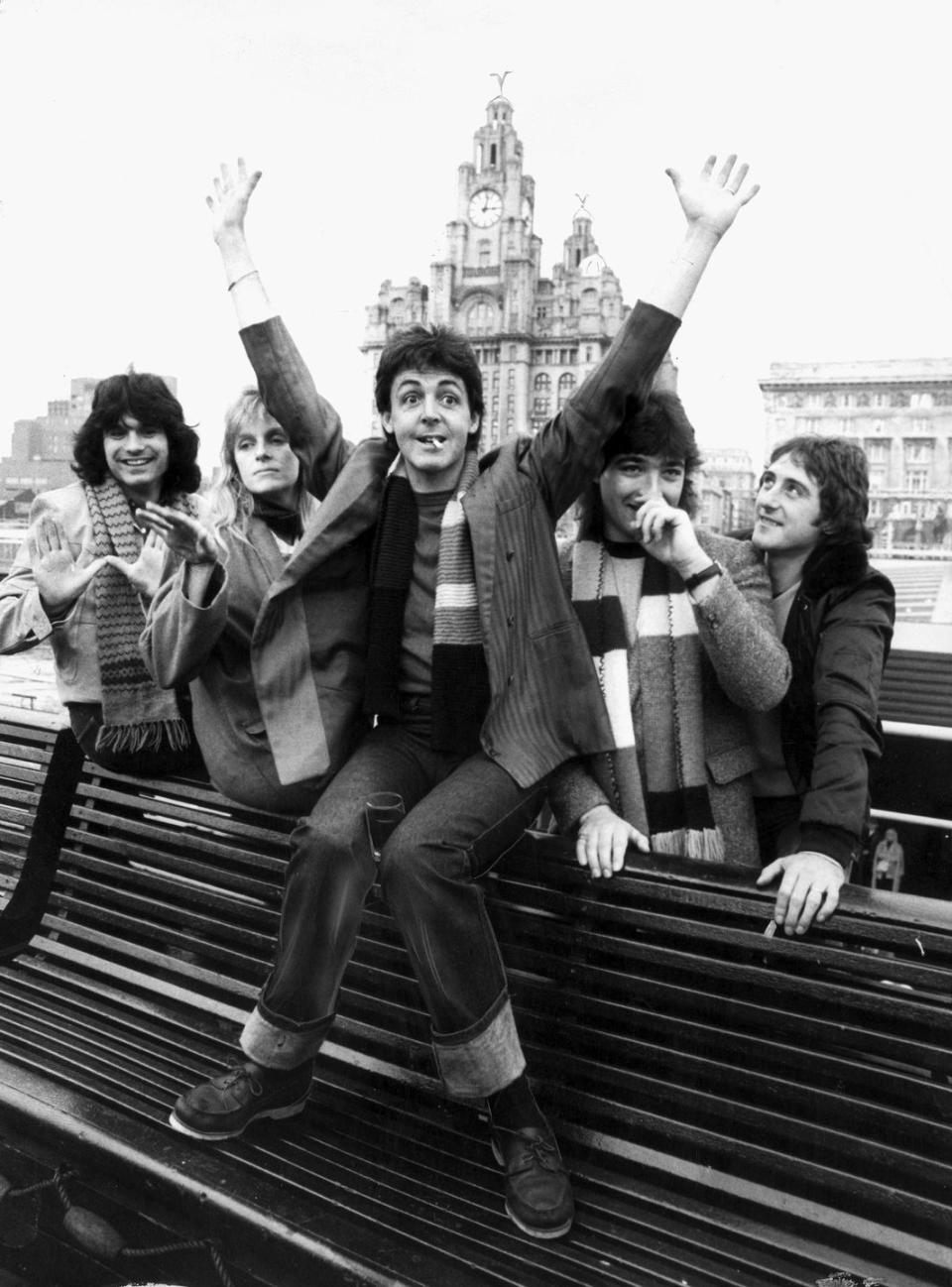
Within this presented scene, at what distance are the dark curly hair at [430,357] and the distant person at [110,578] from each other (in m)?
0.66

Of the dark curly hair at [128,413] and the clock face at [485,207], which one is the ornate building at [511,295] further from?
the dark curly hair at [128,413]

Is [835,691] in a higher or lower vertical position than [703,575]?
lower

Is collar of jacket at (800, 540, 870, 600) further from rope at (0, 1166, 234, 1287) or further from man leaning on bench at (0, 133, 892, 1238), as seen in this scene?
rope at (0, 1166, 234, 1287)

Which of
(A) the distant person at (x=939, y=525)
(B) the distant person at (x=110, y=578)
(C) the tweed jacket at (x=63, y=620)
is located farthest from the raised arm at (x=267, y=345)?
(A) the distant person at (x=939, y=525)

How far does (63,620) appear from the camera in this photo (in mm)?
2943

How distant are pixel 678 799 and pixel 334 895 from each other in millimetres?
738

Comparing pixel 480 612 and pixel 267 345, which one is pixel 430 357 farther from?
pixel 480 612

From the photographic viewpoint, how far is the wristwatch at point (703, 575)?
2119mm

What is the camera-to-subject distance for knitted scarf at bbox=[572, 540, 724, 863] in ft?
7.27

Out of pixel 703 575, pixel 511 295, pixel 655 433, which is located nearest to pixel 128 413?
pixel 655 433

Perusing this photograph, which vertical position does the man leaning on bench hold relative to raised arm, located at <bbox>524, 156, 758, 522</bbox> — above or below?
below

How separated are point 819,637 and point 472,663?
29.2 inches

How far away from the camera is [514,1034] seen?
1.91m

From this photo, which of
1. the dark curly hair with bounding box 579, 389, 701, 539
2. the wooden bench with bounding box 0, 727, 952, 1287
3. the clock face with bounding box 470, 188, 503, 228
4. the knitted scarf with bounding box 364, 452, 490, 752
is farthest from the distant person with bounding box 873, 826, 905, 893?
the clock face with bounding box 470, 188, 503, 228
